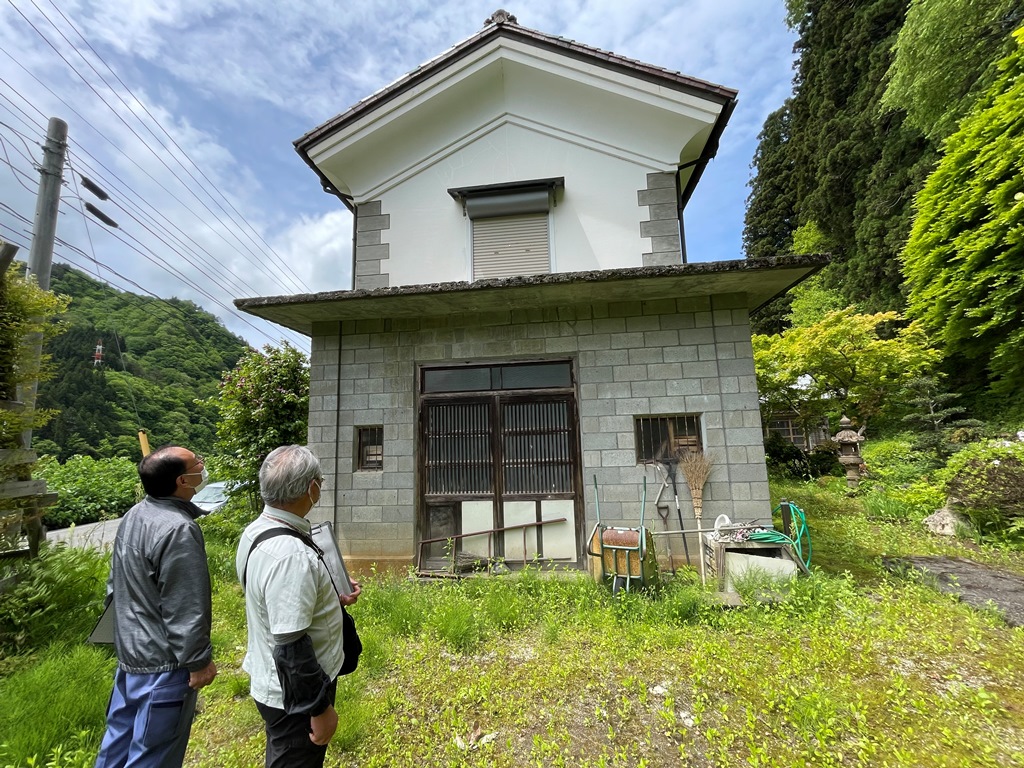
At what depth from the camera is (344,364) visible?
20.5 ft

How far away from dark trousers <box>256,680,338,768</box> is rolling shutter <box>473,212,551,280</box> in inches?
222

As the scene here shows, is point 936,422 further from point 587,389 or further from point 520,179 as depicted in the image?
point 520,179

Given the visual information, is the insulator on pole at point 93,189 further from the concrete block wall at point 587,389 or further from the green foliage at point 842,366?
the green foliage at point 842,366

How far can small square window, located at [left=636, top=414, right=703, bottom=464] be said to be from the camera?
5.54 m

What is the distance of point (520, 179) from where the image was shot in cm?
677

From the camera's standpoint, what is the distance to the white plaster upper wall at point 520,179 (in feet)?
21.1

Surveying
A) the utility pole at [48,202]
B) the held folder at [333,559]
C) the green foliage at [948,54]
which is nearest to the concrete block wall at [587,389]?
the held folder at [333,559]

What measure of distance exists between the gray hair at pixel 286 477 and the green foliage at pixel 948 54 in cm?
1578

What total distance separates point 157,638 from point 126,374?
34169 mm

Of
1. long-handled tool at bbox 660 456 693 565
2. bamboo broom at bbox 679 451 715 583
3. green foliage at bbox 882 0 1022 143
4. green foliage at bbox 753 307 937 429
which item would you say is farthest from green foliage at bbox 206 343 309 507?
green foliage at bbox 882 0 1022 143

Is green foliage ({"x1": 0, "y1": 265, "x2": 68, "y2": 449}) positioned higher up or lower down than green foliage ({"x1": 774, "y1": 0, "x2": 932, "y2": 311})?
lower down

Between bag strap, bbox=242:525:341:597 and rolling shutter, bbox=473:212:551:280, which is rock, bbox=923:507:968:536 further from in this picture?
bag strap, bbox=242:525:341:597

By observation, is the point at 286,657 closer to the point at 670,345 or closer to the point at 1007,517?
the point at 670,345

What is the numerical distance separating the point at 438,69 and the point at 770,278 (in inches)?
227
